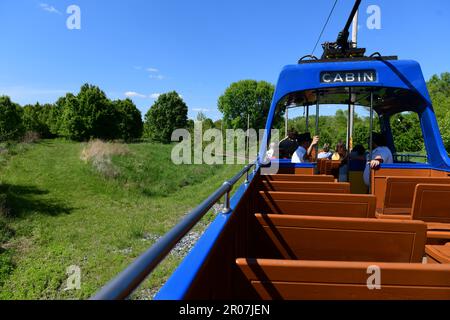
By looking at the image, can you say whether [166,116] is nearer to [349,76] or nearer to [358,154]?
[358,154]

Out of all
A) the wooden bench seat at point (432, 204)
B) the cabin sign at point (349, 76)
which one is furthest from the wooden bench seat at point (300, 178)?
the cabin sign at point (349, 76)

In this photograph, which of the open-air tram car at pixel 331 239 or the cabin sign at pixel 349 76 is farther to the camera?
the cabin sign at pixel 349 76

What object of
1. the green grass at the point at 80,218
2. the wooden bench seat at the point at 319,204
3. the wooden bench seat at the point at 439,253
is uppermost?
the wooden bench seat at the point at 319,204

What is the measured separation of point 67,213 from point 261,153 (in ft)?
35.0

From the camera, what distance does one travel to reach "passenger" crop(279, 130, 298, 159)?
25.6ft

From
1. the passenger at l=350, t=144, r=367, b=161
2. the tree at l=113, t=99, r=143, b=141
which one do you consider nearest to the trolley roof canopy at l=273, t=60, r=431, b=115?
the passenger at l=350, t=144, r=367, b=161

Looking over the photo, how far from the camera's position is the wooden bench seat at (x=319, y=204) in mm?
3363

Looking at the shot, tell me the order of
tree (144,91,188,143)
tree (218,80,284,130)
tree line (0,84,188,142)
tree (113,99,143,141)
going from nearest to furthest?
tree line (0,84,188,142), tree (113,99,143,141), tree (144,91,188,143), tree (218,80,284,130)

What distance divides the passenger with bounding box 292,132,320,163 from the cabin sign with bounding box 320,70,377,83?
1.39 m

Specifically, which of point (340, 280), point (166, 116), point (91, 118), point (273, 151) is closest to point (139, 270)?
point (340, 280)

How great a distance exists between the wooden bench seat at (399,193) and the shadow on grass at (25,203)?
41.1 ft

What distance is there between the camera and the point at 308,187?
4.27m

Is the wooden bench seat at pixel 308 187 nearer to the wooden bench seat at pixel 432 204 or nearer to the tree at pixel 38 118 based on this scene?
the wooden bench seat at pixel 432 204

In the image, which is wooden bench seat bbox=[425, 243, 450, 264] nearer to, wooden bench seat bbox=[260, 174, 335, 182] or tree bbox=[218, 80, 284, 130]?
wooden bench seat bbox=[260, 174, 335, 182]
